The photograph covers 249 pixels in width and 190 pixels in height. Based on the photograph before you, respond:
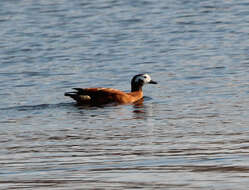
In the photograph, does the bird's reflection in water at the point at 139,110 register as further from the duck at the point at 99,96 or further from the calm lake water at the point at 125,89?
the duck at the point at 99,96

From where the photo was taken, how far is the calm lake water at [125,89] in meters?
8.08

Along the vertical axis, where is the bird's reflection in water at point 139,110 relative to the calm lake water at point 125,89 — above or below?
below

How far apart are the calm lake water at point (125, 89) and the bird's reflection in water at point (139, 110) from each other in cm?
3

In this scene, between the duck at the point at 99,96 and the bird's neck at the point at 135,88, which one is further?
the bird's neck at the point at 135,88

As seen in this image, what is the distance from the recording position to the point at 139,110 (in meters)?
13.8

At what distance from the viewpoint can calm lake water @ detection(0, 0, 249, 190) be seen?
8078 mm

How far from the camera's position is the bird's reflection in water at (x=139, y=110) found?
42.1ft

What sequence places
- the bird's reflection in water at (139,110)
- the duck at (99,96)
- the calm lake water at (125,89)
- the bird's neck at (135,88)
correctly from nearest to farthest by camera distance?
the calm lake water at (125,89), the bird's reflection in water at (139,110), the duck at (99,96), the bird's neck at (135,88)

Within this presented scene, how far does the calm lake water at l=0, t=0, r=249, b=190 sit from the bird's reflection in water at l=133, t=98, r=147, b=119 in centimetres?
3

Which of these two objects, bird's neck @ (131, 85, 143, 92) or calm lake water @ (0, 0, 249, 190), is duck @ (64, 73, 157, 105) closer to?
calm lake water @ (0, 0, 249, 190)

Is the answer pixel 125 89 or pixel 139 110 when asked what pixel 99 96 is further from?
pixel 125 89

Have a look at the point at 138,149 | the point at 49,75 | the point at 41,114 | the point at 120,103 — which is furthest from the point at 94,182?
the point at 49,75

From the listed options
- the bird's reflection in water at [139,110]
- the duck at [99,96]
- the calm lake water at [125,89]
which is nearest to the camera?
the calm lake water at [125,89]

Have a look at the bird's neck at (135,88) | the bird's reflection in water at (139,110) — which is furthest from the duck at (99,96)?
the bird's neck at (135,88)
